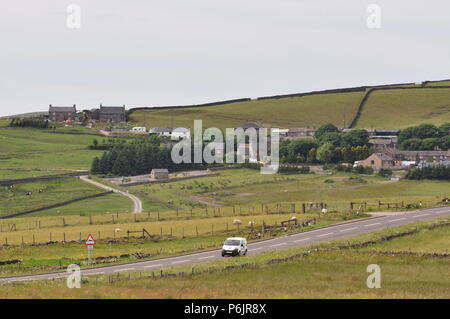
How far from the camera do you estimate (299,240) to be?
76.9 meters

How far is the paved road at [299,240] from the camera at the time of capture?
61.8m

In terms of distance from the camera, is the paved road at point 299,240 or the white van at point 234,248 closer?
the paved road at point 299,240

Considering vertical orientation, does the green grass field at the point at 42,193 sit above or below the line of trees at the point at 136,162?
below

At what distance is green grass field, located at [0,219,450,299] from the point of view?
155 feet

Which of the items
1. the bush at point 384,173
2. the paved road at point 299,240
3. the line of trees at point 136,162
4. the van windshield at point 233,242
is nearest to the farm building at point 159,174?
the line of trees at point 136,162

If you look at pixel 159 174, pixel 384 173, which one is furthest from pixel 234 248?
pixel 384 173

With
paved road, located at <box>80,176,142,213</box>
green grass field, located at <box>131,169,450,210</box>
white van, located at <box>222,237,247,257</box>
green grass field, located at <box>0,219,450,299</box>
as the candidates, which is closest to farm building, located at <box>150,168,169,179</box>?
green grass field, located at <box>131,169,450,210</box>

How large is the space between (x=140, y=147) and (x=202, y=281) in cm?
14483

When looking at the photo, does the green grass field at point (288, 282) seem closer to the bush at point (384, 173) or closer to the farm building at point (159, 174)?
the farm building at point (159, 174)

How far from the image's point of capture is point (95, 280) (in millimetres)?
54281

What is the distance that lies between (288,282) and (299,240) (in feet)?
77.7

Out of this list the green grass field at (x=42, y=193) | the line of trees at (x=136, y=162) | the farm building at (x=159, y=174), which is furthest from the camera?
the line of trees at (x=136, y=162)

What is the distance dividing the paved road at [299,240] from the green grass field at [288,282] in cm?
405

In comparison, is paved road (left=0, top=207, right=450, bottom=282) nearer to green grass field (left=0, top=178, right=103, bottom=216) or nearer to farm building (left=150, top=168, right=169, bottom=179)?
green grass field (left=0, top=178, right=103, bottom=216)
